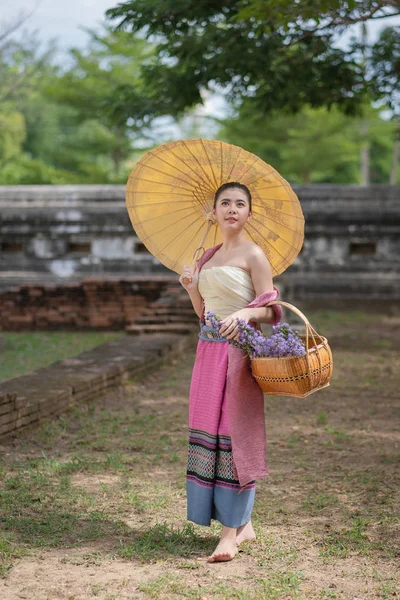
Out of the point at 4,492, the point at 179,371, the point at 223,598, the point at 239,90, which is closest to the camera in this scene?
the point at 223,598

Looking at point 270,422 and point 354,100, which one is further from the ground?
point 354,100

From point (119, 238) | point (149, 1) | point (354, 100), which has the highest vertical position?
point (149, 1)

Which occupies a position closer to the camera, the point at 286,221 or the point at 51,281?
the point at 286,221

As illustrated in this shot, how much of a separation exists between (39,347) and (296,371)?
24.4 ft

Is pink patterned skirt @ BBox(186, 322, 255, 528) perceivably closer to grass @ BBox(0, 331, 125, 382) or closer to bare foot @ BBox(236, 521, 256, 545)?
bare foot @ BBox(236, 521, 256, 545)

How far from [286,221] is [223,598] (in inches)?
68.5

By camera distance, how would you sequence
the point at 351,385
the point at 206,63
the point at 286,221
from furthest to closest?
the point at 206,63, the point at 351,385, the point at 286,221

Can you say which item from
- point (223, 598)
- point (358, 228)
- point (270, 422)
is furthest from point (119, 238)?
point (223, 598)

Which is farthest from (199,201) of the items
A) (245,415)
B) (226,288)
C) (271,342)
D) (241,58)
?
(241,58)

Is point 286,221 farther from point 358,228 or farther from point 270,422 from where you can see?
point 358,228

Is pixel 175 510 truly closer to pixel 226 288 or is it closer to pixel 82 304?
pixel 226 288

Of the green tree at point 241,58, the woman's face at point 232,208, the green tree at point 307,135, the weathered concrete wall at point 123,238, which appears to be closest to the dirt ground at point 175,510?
the woman's face at point 232,208

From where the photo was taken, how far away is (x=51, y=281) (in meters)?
14.8

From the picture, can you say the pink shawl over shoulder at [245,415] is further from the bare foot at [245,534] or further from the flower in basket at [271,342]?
Answer: the bare foot at [245,534]
